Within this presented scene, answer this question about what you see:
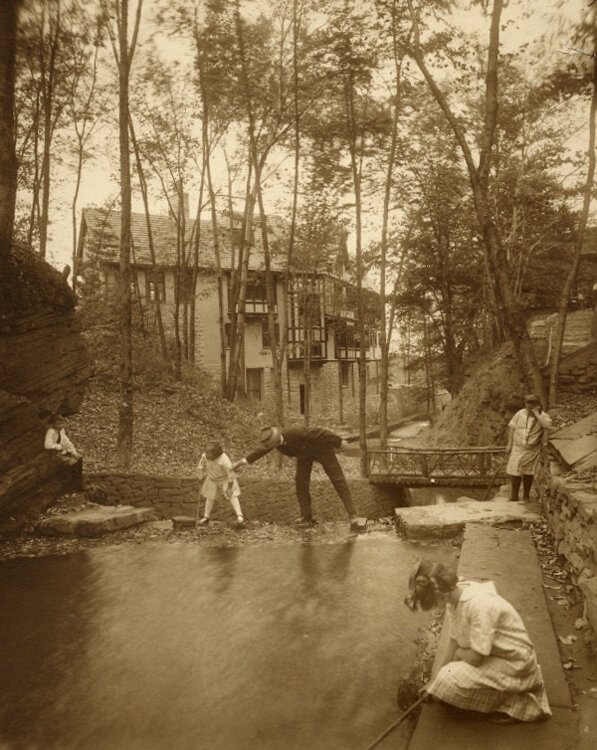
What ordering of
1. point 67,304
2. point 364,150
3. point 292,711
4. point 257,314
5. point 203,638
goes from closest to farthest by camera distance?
point 292,711, point 203,638, point 67,304, point 364,150, point 257,314

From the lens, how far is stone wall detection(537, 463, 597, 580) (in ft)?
16.8

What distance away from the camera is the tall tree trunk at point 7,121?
954 centimetres

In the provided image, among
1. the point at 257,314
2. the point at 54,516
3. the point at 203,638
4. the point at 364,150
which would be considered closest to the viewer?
the point at 203,638

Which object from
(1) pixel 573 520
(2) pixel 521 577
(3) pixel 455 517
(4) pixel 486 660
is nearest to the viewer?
(4) pixel 486 660

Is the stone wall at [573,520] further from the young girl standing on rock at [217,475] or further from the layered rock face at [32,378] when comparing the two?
the layered rock face at [32,378]

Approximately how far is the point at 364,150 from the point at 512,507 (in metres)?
13.1

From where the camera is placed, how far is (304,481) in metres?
9.77

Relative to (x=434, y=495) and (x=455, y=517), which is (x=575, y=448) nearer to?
(x=455, y=517)

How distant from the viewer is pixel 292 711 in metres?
4.20

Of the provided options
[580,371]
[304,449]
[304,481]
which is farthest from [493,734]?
[580,371]

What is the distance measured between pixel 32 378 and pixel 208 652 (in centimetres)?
773

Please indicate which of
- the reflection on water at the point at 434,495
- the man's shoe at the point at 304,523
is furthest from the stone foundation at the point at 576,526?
the reflection on water at the point at 434,495

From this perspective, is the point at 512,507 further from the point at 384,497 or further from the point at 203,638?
the point at 384,497

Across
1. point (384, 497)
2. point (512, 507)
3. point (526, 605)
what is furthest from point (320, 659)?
point (384, 497)
